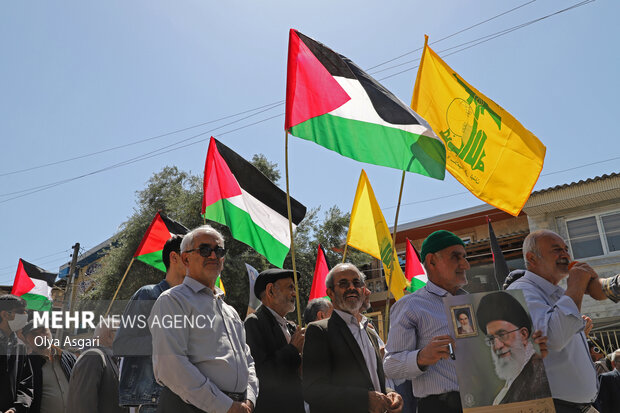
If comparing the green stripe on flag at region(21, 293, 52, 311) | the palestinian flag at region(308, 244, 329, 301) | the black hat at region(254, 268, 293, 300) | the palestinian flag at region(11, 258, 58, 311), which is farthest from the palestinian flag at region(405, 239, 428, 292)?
the palestinian flag at region(11, 258, 58, 311)

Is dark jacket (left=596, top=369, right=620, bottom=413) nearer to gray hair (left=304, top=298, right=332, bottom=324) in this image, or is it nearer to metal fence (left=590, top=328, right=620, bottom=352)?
gray hair (left=304, top=298, right=332, bottom=324)

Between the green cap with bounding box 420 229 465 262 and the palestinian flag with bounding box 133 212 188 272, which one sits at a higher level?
the palestinian flag with bounding box 133 212 188 272

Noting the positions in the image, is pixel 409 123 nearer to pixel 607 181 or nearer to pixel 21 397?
pixel 21 397

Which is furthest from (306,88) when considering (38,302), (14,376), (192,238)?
(38,302)

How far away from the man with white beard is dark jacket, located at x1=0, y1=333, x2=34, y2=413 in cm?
372

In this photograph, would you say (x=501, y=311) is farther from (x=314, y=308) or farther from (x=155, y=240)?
(x=155, y=240)

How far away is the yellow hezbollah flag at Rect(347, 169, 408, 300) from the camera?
7629 mm

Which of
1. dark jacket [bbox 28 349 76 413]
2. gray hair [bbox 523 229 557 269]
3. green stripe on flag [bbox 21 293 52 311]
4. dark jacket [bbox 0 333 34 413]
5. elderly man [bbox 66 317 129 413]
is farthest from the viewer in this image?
green stripe on flag [bbox 21 293 52 311]

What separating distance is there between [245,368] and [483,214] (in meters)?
18.0

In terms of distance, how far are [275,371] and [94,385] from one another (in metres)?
1.47

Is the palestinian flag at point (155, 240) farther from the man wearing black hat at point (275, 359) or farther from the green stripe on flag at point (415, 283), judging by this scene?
the green stripe on flag at point (415, 283)

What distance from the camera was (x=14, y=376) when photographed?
13.4 ft

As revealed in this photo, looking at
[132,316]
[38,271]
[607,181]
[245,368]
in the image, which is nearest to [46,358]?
[132,316]

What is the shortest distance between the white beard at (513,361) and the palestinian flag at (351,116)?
7.64 ft
